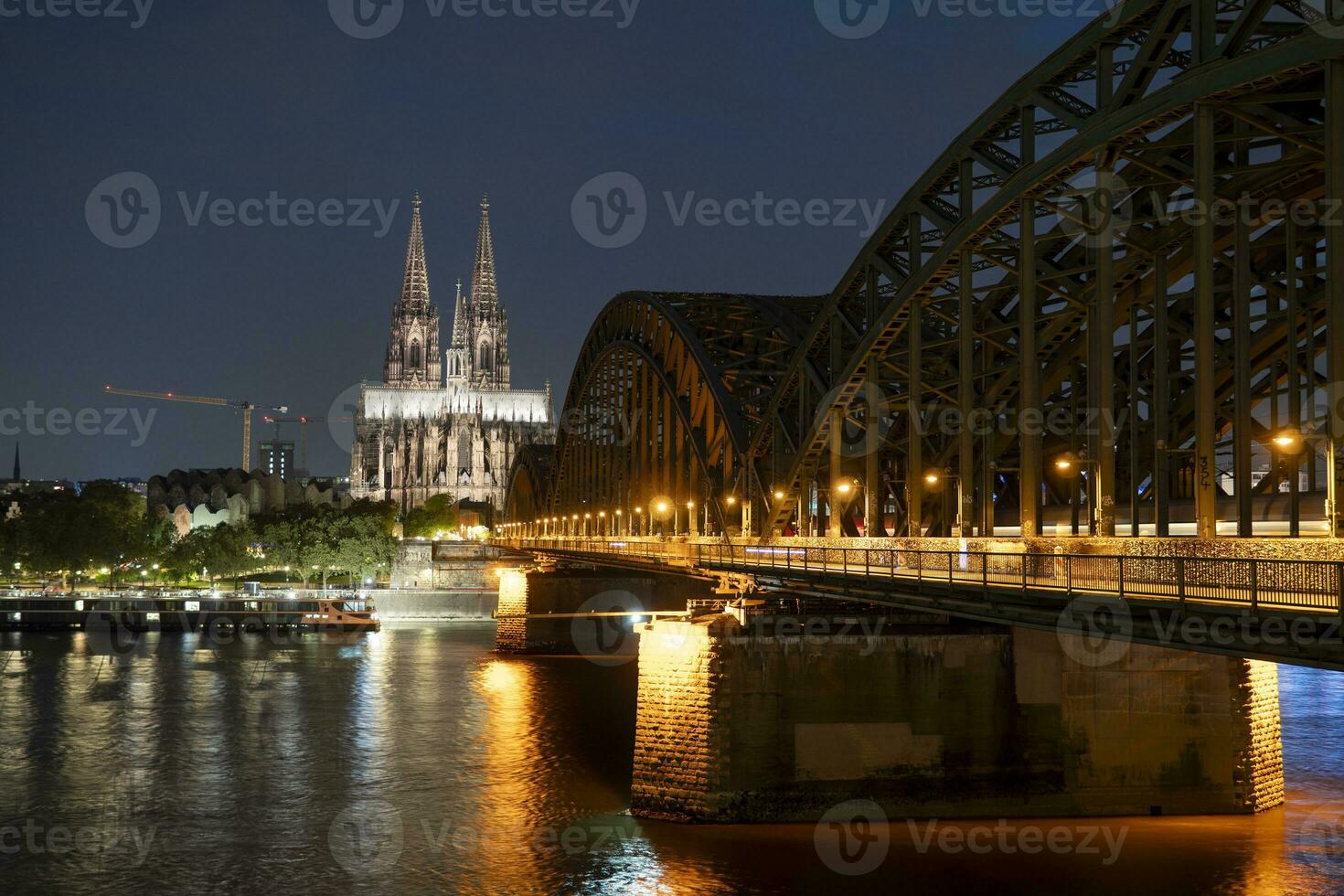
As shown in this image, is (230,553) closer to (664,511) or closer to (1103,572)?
(664,511)

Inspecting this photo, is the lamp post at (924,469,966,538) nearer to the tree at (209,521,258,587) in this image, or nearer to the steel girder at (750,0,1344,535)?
the steel girder at (750,0,1344,535)

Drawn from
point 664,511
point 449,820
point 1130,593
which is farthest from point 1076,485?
point 664,511

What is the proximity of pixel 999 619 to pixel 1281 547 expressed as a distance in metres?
5.98

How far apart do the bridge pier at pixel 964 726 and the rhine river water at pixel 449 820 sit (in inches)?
29.4

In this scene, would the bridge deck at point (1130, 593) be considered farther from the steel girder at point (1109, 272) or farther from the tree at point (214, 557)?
the tree at point (214, 557)

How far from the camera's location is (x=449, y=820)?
40.6 meters

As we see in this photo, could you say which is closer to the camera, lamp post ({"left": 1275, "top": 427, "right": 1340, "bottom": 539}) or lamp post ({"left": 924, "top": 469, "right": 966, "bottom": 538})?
lamp post ({"left": 1275, "top": 427, "right": 1340, "bottom": 539})

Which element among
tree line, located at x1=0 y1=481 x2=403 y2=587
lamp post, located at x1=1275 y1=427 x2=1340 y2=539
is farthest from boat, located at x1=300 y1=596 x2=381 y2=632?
lamp post, located at x1=1275 y1=427 x2=1340 y2=539

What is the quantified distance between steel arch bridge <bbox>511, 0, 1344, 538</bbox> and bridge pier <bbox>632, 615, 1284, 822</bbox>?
153 inches

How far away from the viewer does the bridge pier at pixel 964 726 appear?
34.2m

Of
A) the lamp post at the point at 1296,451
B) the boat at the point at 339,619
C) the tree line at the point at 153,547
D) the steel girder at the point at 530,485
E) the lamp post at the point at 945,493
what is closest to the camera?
the lamp post at the point at 1296,451

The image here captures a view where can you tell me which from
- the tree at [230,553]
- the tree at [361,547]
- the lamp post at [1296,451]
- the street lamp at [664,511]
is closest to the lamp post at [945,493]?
the lamp post at [1296,451]

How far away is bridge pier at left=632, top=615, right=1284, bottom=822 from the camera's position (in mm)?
34188

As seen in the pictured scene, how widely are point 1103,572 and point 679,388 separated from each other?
49870mm
